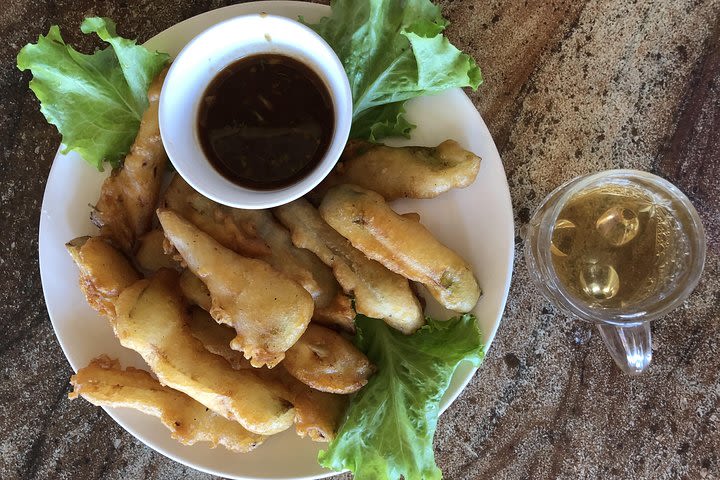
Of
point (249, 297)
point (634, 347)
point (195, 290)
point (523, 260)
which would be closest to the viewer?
point (249, 297)

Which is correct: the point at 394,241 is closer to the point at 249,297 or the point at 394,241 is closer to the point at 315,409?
the point at 249,297

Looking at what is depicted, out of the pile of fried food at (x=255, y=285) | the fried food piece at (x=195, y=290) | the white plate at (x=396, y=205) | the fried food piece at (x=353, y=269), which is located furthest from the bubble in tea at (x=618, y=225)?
the fried food piece at (x=195, y=290)

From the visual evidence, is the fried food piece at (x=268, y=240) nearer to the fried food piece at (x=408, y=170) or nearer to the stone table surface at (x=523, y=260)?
the fried food piece at (x=408, y=170)

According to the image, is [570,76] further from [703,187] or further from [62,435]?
[62,435]

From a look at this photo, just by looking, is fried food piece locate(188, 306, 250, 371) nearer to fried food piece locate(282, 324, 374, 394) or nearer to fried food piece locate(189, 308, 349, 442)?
fried food piece locate(189, 308, 349, 442)

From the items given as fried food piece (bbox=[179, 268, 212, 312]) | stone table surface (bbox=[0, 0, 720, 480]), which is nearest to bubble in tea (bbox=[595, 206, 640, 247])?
stone table surface (bbox=[0, 0, 720, 480])

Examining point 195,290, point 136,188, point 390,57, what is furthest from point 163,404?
point 390,57

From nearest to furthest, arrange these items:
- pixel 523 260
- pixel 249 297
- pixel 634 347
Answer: pixel 249 297, pixel 634 347, pixel 523 260
